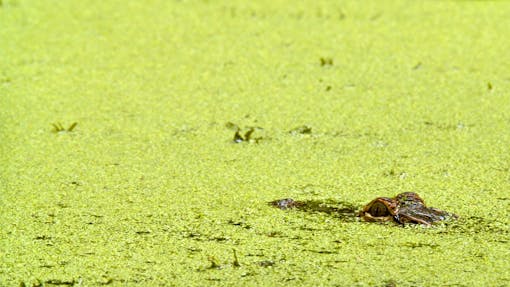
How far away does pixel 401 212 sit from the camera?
2.25 meters

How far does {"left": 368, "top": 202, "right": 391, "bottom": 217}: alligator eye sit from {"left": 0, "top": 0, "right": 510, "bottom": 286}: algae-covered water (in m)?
0.04

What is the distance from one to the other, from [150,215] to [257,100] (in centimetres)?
87

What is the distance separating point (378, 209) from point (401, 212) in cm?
5

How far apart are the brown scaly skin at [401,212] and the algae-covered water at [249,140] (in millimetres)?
31

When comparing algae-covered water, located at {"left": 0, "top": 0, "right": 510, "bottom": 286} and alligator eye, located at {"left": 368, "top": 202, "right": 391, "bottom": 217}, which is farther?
alligator eye, located at {"left": 368, "top": 202, "right": 391, "bottom": 217}

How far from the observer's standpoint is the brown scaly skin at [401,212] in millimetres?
2240

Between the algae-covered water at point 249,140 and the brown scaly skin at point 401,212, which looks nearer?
the algae-covered water at point 249,140

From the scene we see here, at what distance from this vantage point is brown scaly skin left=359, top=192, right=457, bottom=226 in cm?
224

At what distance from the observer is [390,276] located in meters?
1.97

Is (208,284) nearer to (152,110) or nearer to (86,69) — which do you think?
(152,110)

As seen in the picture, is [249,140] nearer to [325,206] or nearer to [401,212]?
[325,206]

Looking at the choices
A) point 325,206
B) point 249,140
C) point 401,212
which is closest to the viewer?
point 401,212

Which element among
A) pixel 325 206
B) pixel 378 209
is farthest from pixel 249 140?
pixel 378 209

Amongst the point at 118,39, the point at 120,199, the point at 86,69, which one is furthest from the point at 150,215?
the point at 118,39
